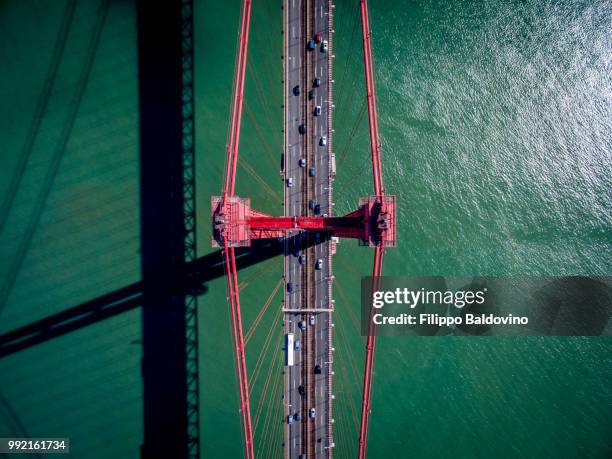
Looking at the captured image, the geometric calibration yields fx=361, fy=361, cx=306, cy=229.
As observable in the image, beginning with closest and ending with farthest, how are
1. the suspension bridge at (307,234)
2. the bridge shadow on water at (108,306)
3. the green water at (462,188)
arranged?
1. the suspension bridge at (307,234)
2. the green water at (462,188)
3. the bridge shadow on water at (108,306)

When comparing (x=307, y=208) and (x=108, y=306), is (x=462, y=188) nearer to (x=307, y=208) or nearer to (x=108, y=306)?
(x=307, y=208)

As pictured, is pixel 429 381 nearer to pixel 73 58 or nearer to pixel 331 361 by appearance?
pixel 331 361

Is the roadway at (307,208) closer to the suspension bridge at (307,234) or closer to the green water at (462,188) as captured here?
the suspension bridge at (307,234)

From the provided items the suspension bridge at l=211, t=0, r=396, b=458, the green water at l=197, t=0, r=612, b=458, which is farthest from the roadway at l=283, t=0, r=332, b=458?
the green water at l=197, t=0, r=612, b=458

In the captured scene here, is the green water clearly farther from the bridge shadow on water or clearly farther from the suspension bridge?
the suspension bridge

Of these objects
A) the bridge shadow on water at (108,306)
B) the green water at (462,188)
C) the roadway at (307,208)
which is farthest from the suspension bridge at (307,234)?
the bridge shadow on water at (108,306)

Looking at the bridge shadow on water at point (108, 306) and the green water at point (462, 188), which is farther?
the bridge shadow on water at point (108, 306)

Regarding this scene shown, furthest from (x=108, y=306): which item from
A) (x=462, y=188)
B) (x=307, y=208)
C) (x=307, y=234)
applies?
(x=462, y=188)
